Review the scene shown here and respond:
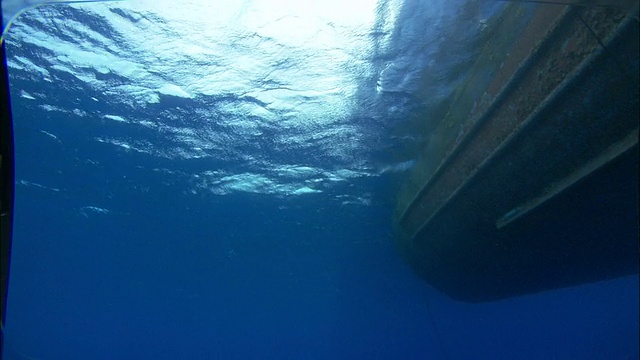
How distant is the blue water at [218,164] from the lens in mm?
8953

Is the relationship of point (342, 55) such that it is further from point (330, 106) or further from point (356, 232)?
point (356, 232)

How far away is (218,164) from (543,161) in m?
12.4

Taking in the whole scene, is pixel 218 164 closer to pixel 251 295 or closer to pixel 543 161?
pixel 543 161

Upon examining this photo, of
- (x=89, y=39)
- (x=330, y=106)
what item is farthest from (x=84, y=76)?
(x=330, y=106)

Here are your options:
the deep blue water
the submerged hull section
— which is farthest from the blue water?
the submerged hull section

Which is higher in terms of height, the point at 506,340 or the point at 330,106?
the point at 330,106

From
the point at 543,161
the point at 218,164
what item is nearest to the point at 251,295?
the point at 218,164

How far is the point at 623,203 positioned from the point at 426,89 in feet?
15.6

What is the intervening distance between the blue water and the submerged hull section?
1.76 m

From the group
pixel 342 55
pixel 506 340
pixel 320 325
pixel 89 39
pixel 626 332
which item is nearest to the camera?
pixel 342 55

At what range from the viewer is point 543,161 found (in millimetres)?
5609

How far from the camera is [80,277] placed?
37.5m

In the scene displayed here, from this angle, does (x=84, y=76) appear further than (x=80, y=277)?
No

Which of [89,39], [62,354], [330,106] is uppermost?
[89,39]
